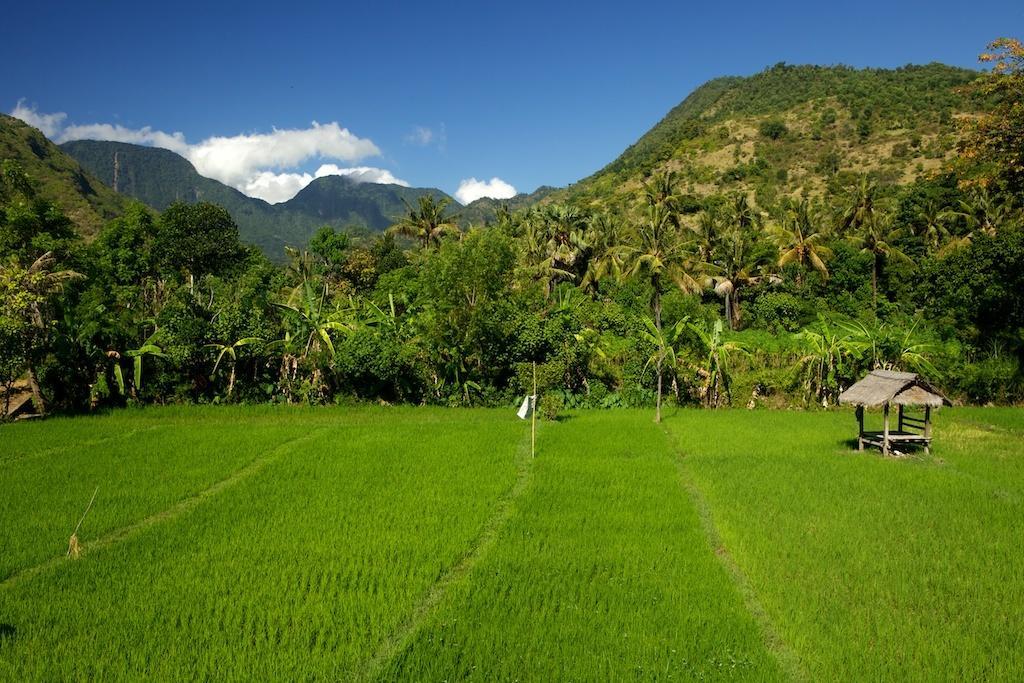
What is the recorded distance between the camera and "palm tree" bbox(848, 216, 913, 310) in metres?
31.3

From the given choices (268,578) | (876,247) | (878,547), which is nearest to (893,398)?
(878,547)

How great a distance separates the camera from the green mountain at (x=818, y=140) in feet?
198

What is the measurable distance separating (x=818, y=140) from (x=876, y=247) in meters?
43.6

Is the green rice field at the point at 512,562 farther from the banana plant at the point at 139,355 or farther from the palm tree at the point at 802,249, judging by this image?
the palm tree at the point at 802,249

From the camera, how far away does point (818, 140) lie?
68500 millimetres

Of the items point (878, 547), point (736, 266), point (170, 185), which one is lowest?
point (878, 547)

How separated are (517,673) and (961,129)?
19062mm

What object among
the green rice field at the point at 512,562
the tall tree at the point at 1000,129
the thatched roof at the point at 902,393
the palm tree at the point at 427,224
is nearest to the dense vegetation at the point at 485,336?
the tall tree at the point at 1000,129

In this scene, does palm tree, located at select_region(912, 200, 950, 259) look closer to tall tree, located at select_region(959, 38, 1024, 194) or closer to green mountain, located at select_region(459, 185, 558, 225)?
tall tree, located at select_region(959, 38, 1024, 194)

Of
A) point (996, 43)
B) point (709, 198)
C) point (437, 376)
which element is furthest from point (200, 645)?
point (709, 198)

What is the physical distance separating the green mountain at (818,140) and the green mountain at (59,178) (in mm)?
48426

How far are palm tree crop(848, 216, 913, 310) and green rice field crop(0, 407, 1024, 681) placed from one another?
18.2 meters

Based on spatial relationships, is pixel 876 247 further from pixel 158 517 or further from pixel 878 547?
pixel 158 517

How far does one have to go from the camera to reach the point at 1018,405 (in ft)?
68.8
